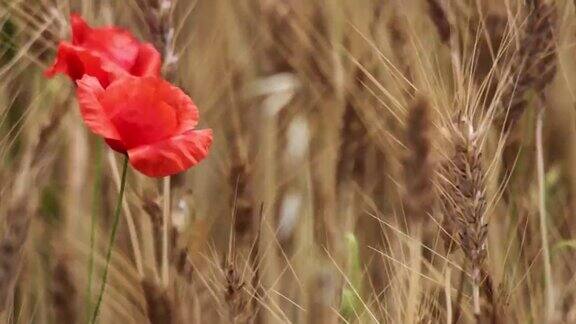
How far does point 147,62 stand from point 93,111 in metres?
0.08

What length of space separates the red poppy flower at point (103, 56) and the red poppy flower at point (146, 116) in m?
0.02

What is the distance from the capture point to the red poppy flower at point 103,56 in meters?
0.57

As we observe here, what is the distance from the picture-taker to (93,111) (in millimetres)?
532

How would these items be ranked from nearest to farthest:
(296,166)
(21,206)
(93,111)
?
(93,111), (21,206), (296,166)

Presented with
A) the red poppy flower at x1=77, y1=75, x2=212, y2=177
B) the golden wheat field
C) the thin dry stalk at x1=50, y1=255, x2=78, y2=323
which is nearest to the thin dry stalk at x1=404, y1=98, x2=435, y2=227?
the golden wheat field

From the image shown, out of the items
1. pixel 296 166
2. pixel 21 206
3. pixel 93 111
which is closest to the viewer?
pixel 93 111

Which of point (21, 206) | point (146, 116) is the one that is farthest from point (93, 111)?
point (21, 206)

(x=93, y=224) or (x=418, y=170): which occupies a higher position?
(x=418, y=170)

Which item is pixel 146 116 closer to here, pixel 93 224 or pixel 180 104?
pixel 180 104

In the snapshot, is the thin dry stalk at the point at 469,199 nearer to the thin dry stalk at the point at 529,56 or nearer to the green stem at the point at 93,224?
the thin dry stalk at the point at 529,56

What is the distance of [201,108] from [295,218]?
0.37 feet

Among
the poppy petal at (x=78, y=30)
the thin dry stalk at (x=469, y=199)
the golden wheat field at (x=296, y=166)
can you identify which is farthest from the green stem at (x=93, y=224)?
the thin dry stalk at (x=469, y=199)

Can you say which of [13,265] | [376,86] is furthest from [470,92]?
[13,265]

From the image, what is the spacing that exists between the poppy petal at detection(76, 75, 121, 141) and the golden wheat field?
0.11ft
